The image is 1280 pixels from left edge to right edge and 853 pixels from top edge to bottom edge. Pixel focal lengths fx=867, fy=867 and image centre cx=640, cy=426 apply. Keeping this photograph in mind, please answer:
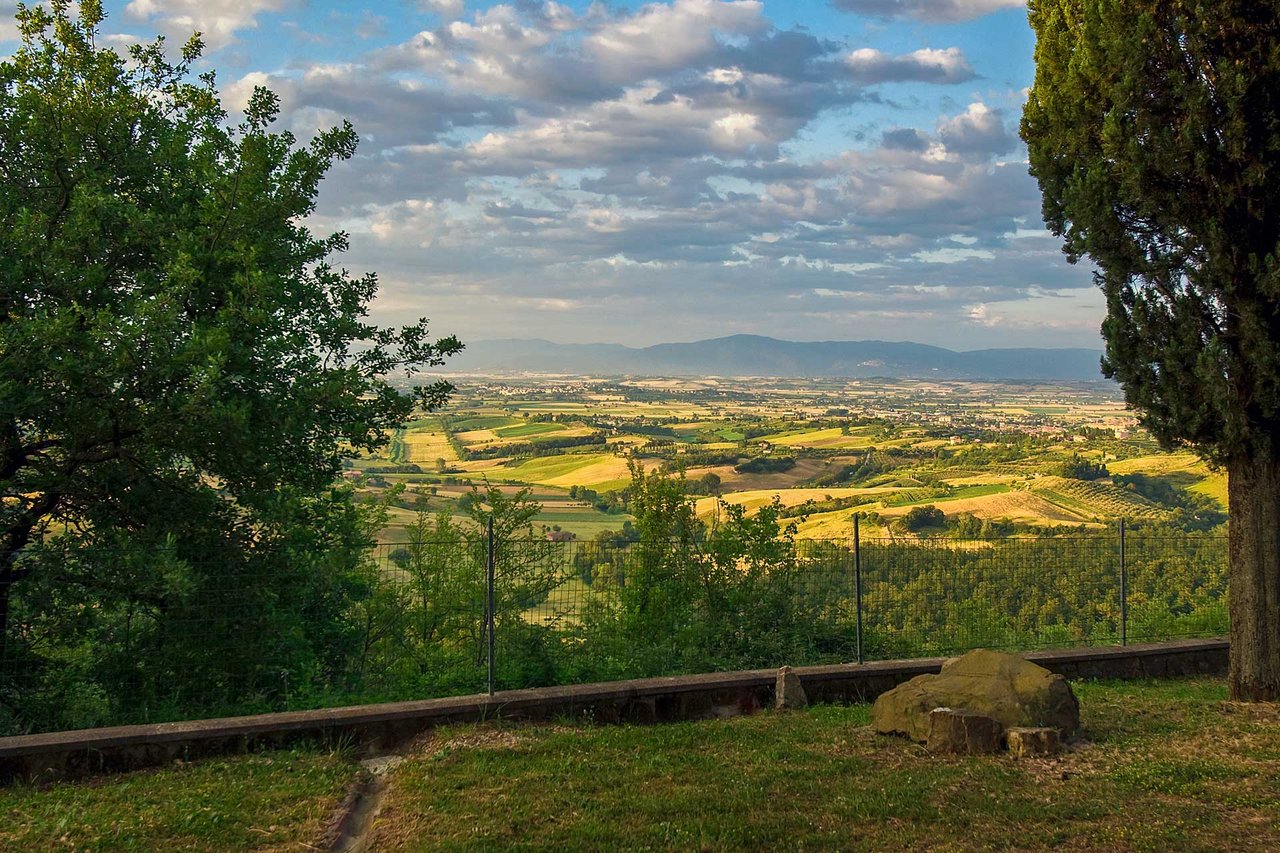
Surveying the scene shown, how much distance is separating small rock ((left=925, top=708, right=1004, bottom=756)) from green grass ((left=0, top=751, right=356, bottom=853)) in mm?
5060

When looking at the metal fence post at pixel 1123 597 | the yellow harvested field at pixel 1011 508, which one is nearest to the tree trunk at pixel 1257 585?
the metal fence post at pixel 1123 597

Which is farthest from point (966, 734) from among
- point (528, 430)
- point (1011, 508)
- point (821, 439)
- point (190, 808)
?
point (821, 439)

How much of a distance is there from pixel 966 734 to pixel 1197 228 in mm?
6360

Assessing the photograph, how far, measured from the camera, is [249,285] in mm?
9656

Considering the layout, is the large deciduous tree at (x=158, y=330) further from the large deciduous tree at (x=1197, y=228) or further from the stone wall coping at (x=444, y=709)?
the large deciduous tree at (x=1197, y=228)

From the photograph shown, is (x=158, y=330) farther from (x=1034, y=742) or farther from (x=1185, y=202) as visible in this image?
(x=1185, y=202)

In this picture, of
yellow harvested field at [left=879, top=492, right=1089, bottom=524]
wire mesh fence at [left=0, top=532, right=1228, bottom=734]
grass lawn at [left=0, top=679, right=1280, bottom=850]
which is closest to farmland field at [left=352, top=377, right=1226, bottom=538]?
yellow harvested field at [left=879, top=492, right=1089, bottom=524]

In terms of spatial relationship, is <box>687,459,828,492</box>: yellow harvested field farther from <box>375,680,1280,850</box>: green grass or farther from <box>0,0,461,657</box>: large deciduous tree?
<box>375,680,1280,850</box>: green grass

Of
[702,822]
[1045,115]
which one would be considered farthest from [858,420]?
[702,822]

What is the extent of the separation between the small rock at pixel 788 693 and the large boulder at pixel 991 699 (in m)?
1.27

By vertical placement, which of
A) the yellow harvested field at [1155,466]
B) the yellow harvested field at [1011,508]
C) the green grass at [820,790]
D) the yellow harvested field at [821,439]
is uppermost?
the green grass at [820,790]

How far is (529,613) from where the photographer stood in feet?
34.3

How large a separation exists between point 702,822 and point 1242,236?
28.6 feet

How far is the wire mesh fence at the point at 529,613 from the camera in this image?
8.97m
